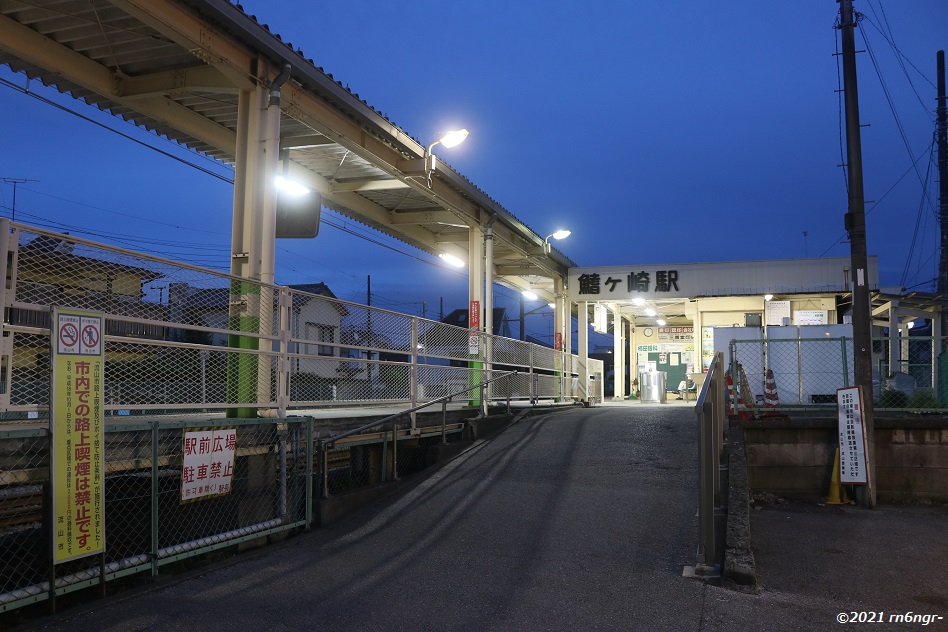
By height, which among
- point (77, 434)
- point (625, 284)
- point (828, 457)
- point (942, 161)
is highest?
point (942, 161)

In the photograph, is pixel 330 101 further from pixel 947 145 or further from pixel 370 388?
pixel 947 145

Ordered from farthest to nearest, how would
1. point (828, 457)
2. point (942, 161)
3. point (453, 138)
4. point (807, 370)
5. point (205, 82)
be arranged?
point (942, 161), point (807, 370), point (453, 138), point (828, 457), point (205, 82)

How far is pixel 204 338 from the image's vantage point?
789cm

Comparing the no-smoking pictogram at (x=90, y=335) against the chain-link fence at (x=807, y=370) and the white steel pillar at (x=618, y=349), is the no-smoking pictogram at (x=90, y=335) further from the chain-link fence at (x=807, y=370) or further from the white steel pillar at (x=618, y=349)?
the white steel pillar at (x=618, y=349)

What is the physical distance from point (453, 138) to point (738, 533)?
8.82m

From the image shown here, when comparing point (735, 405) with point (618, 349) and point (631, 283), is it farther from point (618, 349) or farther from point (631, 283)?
point (618, 349)

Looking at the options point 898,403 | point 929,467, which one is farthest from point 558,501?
point 898,403

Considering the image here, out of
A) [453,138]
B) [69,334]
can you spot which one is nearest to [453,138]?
[453,138]

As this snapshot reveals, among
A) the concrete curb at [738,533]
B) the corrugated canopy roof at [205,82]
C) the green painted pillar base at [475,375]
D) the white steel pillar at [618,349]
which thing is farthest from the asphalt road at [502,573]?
the white steel pillar at [618,349]

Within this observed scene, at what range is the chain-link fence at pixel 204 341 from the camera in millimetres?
5402

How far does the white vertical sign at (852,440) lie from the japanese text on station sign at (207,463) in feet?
26.3

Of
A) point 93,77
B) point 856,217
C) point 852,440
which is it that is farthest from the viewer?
point 856,217

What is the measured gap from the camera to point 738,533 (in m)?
6.30

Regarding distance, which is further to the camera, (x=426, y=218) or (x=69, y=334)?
(x=426, y=218)
